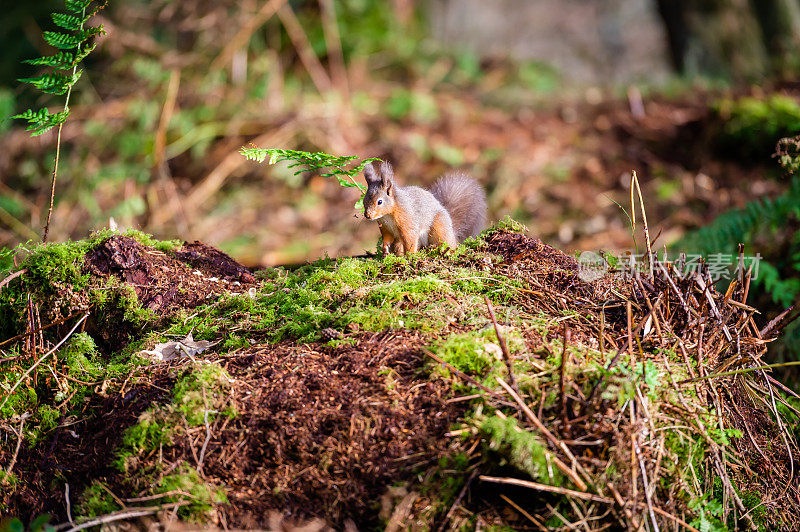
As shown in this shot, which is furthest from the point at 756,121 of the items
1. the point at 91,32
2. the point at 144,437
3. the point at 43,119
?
the point at 144,437

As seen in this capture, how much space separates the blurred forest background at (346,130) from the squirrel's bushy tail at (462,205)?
3.24 meters

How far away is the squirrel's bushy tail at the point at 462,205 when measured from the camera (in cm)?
372

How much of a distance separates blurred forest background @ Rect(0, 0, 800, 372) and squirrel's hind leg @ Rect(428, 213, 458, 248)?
3650 millimetres

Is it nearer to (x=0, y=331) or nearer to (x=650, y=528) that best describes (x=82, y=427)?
(x=0, y=331)

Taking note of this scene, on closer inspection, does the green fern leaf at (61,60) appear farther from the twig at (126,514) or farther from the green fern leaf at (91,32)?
the twig at (126,514)

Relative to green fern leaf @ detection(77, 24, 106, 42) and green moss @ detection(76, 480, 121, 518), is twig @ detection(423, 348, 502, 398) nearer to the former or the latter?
green moss @ detection(76, 480, 121, 518)

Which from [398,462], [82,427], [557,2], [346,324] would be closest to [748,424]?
[398,462]

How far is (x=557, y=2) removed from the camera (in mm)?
21969

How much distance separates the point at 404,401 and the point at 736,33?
30.6 ft

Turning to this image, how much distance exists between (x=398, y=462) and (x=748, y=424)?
63.4 inches

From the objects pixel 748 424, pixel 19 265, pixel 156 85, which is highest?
pixel 156 85

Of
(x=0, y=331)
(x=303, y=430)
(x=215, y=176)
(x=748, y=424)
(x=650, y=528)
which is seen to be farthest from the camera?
(x=215, y=176)

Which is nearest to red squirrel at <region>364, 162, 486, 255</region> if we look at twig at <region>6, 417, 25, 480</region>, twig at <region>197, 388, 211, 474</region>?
twig at <region>197, 388, 211, 474</region>

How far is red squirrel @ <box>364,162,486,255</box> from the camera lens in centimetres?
305
